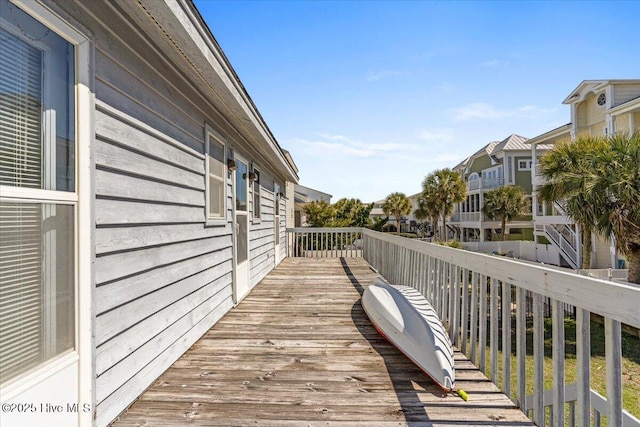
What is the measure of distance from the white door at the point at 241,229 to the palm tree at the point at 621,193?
7649 mm

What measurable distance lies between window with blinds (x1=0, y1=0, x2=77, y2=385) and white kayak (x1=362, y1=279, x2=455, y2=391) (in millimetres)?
2135

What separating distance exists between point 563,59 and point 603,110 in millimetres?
6758

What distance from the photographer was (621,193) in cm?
664

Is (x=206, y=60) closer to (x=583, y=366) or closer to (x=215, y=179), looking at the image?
(x=215, y=179)

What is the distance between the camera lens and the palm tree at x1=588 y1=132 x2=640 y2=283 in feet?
21.6

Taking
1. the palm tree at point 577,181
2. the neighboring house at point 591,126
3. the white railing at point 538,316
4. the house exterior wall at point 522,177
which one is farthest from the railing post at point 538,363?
the house exterior wall at point 522,177

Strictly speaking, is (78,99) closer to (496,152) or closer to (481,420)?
(481,420)

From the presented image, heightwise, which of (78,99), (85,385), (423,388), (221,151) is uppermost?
(221,151)

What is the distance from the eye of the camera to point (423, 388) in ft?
6.91

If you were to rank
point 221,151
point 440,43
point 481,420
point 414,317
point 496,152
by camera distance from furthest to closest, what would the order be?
point 496,152 → point 440,43 → point 221,151 → point 414,317 → point 481,420

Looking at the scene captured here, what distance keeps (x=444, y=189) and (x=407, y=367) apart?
1934 centimetres

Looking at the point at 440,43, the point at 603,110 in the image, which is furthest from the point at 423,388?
the point at 603,110

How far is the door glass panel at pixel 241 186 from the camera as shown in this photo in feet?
15.1

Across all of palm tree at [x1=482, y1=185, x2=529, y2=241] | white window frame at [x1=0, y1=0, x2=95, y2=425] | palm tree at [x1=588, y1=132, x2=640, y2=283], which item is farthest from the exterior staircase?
white window frame at [x1=0, y1=0, x2=95, y2=425]
